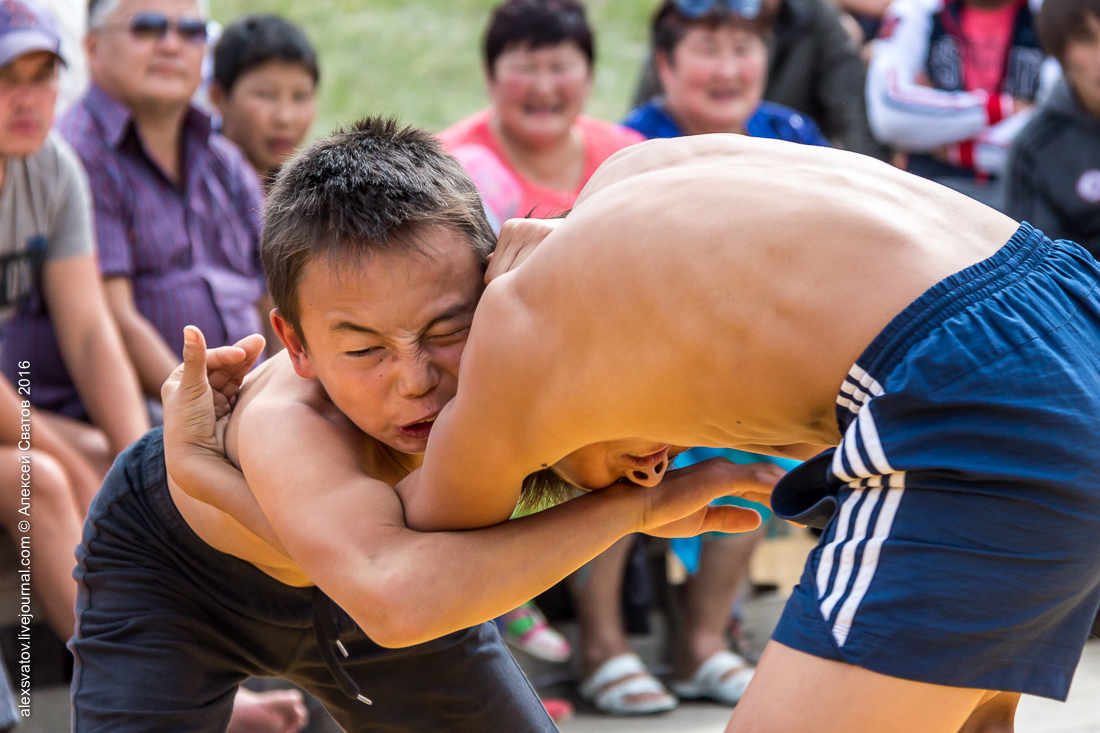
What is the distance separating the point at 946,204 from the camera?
5.18ft

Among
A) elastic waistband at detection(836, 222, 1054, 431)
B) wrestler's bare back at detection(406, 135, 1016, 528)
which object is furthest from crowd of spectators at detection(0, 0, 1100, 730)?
elastic waistband at detection(836, 222, 1054, 431)

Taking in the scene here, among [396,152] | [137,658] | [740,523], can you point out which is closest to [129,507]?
[137,658]

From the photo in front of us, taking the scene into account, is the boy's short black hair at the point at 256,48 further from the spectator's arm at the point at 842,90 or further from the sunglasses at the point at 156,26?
the spectator's arm at the point at 842,90

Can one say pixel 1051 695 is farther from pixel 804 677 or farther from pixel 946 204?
pixel 946 204

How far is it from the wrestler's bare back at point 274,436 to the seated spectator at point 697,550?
3.95ft

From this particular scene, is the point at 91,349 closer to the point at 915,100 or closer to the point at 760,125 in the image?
the point at 760,125

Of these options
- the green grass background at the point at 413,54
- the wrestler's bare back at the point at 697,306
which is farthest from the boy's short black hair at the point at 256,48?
the wrestler's bare back at the point at 697,306

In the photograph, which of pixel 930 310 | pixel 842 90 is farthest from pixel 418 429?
pixel 842 90

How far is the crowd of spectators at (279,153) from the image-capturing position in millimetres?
3018

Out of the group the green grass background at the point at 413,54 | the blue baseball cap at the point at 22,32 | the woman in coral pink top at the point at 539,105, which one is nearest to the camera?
the blue baseball cap at the point at 22,32

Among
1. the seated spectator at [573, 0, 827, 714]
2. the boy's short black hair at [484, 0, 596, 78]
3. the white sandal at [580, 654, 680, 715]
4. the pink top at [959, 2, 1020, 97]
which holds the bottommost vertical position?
the white sandal at [580, 654, 680, 715]

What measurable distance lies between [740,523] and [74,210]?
210 cm

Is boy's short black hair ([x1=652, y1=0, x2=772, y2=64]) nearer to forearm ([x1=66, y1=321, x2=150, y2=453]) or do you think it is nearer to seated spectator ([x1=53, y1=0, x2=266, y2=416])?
seated spectator ([x1=53, y1=0, x2=266, y2=416])

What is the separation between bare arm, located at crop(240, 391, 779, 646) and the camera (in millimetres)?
1578
